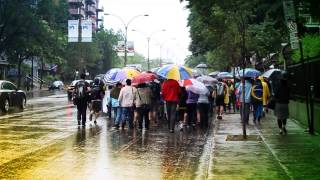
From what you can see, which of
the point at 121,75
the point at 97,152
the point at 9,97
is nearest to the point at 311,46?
the point at 121,75

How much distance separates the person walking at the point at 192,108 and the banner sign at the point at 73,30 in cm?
3670

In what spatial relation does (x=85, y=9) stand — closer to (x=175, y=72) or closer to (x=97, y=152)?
(x=175, y=72)

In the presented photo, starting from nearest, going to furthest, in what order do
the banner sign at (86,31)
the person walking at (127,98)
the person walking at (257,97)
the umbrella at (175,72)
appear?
the umbrella at (175,72)
the person walking at (127,98)
the person walking at (257,97)
the banner sign at (86,31)

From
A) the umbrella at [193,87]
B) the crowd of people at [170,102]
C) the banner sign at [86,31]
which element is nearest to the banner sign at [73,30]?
the banner sign at [86,31]

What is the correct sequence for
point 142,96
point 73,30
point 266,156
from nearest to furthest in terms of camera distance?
1. point 266,156
2. point 142,96
3. point 73,30

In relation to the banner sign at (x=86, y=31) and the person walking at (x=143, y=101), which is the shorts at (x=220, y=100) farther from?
the banner sign at (x=86, y=31)

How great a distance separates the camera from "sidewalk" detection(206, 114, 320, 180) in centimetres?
981

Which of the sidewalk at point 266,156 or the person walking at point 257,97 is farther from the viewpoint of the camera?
the person walking at point 257,97

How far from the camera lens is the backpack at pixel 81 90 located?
19.3m

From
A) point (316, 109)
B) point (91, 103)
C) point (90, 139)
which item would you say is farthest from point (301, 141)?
point (91, 103)

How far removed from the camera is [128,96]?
1831cm

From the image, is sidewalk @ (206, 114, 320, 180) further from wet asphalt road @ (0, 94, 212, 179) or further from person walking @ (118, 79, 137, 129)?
person walking @ (118, 79, 137, 129)

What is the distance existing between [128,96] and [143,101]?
20.1 inches

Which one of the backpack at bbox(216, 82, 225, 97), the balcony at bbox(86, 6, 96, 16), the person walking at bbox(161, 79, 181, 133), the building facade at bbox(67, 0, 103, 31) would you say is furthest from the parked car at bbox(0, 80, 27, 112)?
the balcony at bbox(86, 6, 96, 16)
